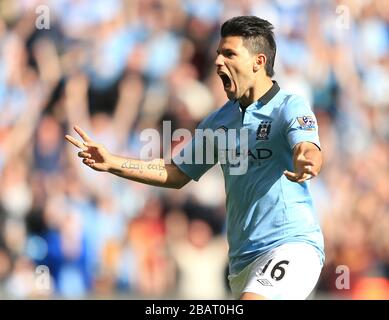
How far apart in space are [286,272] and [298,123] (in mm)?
949

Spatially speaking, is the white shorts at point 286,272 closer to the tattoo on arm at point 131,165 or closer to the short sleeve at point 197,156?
the short sleeve at point 197,156

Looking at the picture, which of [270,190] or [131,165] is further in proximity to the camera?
[131,165]

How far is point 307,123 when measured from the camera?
6.10 m

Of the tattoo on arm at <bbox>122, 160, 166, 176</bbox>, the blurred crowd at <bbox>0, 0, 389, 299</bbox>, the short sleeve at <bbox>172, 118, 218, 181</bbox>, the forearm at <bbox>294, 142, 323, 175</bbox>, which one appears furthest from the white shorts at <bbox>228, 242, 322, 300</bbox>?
the blurred crowd at <bbox>0, 0, 389, 299</bbox>

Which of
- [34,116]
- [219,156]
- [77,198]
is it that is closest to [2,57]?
[34,116]

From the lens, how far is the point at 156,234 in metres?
10.6

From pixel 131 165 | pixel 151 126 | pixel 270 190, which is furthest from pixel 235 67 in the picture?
pixel 151 126

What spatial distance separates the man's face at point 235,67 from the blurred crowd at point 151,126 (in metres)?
4.14

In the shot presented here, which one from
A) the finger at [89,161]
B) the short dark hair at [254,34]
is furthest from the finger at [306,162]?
the finger at [89,161]

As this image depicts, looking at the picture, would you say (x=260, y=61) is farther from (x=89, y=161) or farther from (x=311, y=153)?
(x=89, y=161)

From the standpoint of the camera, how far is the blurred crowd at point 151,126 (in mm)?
10406

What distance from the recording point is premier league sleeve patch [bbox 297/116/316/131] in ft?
19.9

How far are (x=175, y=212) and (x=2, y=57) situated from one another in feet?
9.02
